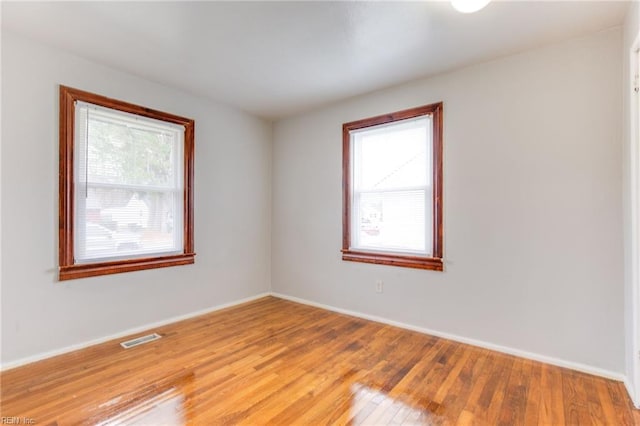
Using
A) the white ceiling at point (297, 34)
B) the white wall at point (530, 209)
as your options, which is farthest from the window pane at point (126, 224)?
the white wall at point (530, 209)

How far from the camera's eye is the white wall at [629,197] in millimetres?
1951

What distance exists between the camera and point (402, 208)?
3359 mm

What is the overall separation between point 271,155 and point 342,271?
6.71 feet

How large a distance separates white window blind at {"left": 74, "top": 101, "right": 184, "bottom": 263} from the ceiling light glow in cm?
291

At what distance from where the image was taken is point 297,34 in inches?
93.7

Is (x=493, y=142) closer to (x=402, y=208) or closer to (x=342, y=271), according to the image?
(x=402, y=208)

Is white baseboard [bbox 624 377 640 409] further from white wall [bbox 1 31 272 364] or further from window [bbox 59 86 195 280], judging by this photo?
window [bbox 59 86 195 280]

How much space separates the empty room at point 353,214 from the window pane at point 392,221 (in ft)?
0.09

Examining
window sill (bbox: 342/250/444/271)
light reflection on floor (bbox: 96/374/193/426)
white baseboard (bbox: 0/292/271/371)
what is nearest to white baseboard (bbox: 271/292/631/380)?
window sill (bbox: 342/250/444/271)

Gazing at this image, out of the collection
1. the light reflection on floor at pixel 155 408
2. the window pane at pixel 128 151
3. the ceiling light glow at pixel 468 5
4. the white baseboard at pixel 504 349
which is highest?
the ceiling light glow at pixel 468 5

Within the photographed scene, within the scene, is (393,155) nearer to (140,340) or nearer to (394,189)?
(394,189)

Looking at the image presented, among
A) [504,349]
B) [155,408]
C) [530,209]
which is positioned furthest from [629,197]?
[155,408]

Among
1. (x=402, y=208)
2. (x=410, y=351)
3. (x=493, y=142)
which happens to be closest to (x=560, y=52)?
(x=493, y=142)

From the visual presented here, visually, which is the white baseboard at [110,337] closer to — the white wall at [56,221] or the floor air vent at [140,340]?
the white wall at [56,221]
